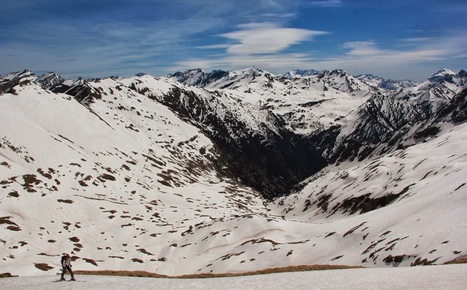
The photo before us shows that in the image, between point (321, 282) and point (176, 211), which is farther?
point (176, 211)

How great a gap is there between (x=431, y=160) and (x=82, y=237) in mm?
115209

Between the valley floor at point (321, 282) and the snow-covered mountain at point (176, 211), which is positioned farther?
the snow-covered mountain at point (176, 211)

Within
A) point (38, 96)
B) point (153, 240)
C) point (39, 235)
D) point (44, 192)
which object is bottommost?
point (153, 240)

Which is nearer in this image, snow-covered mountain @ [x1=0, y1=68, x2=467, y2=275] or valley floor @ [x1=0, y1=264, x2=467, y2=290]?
valley floor @ [x1=0, y1=264, x2=467, y2=290]

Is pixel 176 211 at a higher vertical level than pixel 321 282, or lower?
lower

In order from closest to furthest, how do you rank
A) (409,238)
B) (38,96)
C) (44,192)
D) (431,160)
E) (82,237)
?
(409,238), (82,237), (44,192), (431,160), (38,96)

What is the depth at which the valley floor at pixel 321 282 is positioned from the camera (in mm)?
21281

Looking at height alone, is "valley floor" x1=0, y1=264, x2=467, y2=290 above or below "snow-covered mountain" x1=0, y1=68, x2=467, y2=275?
above

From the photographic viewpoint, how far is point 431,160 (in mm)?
126562

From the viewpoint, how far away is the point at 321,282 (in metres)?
24.2

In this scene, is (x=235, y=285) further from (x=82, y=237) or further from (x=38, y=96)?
(x=38, y=96)

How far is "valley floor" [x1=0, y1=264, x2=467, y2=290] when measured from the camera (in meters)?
21.3

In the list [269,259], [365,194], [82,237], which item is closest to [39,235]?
[82,237]

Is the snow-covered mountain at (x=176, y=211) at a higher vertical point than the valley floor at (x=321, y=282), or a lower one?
lower
